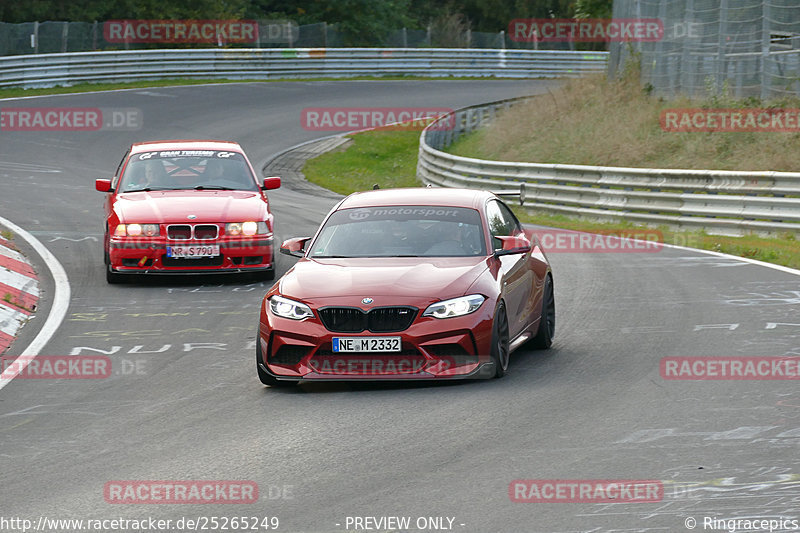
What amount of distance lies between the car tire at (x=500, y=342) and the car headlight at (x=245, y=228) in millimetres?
6199

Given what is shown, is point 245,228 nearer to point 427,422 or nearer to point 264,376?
point 264,376

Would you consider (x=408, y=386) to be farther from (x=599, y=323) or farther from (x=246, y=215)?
(x=246, y=215)

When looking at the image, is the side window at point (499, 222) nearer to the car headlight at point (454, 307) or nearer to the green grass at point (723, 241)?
the car headlight at point (454, 307)

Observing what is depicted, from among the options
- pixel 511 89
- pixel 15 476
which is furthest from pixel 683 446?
pixel 511 89

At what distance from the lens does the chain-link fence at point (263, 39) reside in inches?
1735

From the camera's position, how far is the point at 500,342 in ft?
31.3

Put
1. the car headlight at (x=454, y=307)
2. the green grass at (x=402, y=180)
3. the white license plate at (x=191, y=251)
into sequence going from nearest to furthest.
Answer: the car headlight at (x=454, y=307)
the white license plate at (x=191, y=251)
the green grass at (x=402, y=180)

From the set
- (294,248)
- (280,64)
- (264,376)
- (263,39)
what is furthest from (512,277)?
(263,39)

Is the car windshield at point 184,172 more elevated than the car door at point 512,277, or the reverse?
the car door at point 512,277

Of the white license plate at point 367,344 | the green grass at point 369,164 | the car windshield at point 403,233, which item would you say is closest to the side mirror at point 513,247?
the car windshield at point 403,233

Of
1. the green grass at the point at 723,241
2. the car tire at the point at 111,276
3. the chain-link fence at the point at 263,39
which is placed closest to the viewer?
the car tire at the point at 111,276

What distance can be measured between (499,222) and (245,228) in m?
4.98

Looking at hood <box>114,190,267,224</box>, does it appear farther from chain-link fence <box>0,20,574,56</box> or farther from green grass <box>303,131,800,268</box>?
chain-link fence <box>0,20,574,56</box>

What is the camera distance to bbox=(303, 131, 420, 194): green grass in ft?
104
